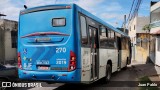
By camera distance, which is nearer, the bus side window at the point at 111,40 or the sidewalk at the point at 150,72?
the bus side window at the point at 111,40

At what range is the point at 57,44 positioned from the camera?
27.0 ft

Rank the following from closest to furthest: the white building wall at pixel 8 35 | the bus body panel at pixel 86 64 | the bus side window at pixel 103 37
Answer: the bus body panel at pixel 86 64 → the bus side window at pixel 103 37 → the white building wall at pixel 8 35

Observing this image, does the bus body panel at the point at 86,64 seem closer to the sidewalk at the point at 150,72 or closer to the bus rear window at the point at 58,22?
the bus rear window at the point at 58,22

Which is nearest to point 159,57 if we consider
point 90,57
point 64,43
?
point 90,57

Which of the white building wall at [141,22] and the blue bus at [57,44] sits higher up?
the white building wall at [141,22]

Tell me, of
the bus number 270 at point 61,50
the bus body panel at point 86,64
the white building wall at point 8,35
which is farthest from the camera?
the white building wall at point 8,35

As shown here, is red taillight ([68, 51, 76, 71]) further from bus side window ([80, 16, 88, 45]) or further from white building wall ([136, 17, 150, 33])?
white building wall ([136, 17, 150, 33])

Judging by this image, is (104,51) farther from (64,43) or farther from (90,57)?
(64,43)

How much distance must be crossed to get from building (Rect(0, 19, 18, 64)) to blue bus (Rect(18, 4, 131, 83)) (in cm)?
1613

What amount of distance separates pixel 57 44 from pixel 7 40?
18020 millimetres

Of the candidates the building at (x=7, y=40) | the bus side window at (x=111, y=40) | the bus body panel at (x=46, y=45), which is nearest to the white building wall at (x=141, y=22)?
the building at (x=7, y=40)

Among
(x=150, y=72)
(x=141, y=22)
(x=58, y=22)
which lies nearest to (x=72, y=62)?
(x=58, y=22)

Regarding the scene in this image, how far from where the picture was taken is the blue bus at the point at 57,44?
26.2 feet

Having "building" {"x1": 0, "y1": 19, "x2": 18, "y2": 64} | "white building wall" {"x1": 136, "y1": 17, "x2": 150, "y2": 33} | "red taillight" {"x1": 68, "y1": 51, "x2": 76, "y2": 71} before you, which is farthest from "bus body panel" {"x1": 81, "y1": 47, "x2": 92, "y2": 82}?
"white building wall" {"x1": 136, "y1": 17, "x2": 150, "y2": 33}
